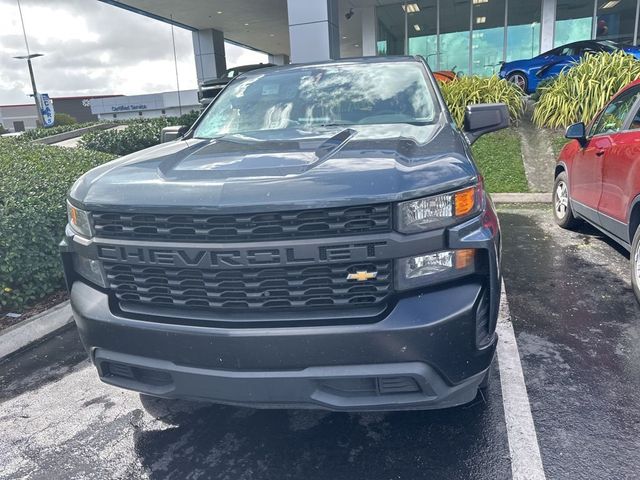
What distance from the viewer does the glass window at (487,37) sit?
758 inches

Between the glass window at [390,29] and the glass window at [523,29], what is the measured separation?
4.22 m

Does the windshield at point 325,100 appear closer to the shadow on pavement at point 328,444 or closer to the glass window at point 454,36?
the shadow on pavement at point 328,444

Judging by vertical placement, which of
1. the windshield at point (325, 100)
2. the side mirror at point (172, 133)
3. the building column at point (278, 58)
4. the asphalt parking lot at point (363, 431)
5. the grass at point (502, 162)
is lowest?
the asphalt parking lot at point (363, 431)

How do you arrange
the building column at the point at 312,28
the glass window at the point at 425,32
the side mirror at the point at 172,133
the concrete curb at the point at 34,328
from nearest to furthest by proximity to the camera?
the concrete curb at the point at 34,328 → the side mirror at the point at 172,133 → the building column at the point at 312,28 → the glass window at the point at 425,32

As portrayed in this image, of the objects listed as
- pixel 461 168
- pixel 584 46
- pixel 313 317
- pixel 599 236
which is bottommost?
pixel 599 236

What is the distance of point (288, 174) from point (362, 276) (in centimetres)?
51

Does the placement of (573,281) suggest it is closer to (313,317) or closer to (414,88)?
(414,88)

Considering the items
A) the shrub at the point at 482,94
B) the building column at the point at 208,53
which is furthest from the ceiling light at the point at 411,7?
the shrub at the point at 482,94

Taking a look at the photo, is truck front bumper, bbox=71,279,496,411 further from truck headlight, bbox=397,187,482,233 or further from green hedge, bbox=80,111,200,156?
green hedge, bbox=80,111,200,156

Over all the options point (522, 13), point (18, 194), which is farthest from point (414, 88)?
point (522, 13)

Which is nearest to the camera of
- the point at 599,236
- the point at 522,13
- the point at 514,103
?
the point at 599,236

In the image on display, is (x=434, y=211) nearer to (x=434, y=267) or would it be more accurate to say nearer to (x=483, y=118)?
(x=434, y=267)

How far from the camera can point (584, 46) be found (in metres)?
13.9

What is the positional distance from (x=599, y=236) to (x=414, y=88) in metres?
3.74
